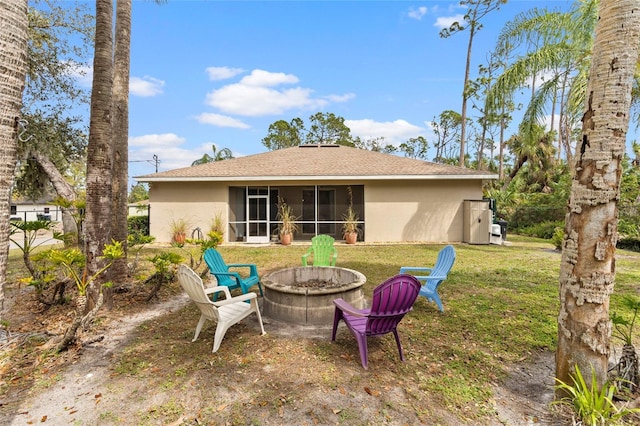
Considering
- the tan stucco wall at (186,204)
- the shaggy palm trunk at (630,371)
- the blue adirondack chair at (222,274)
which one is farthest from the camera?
the tan stucco wall at (186,204)

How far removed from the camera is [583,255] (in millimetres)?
2514

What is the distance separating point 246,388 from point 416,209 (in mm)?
11355

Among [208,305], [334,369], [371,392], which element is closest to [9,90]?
[208,305]

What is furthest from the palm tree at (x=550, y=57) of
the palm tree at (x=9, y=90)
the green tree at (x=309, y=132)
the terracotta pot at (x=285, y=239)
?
the green tree at (x=309, y=132)

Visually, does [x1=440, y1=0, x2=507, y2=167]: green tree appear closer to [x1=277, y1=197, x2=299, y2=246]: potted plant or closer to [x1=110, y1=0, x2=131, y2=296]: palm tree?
[x1=277, y1=197, x2=299, y2=246]: potted plant

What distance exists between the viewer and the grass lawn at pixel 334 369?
256 centimetres

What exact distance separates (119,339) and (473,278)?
7.03 m

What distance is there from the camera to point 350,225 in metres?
13.0

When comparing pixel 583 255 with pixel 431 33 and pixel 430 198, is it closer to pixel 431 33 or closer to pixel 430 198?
pixel 430 198

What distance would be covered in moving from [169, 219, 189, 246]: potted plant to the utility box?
1170cm

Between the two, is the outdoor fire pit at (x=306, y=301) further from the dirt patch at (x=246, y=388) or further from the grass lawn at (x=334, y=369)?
the dirt patch at (x=246, y=388)

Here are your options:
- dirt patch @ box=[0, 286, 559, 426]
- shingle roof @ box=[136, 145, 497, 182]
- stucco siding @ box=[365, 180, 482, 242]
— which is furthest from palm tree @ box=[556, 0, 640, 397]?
stucco siding @ box=[365, 180, 482, 242]

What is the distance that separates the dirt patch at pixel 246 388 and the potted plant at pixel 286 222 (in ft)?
29.2

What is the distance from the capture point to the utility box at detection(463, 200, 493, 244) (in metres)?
12.3
